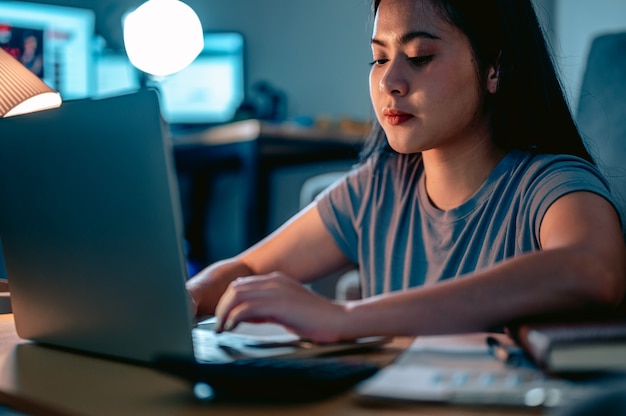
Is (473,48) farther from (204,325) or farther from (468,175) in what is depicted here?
(204,325)

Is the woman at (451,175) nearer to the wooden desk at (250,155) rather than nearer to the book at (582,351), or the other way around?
the book at (582,351)

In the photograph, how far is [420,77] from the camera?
108cm

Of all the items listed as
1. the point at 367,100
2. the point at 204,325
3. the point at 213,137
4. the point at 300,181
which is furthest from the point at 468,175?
the point at 367,100

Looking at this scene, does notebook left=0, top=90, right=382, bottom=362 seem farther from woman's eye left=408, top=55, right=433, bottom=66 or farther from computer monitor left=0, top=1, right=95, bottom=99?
computer monitor left=0, top=1, right=95, bottom=99

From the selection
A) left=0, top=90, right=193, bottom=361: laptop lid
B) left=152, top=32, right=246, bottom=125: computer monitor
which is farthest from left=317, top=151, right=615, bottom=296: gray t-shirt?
left=152, top=32, right=246, bottom=125: computer monitor

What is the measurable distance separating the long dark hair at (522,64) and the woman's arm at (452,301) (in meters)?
0.42

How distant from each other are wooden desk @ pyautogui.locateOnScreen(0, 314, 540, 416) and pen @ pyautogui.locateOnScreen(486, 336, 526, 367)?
0.09m

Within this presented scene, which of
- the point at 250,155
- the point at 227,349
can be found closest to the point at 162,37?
the point at 250,155

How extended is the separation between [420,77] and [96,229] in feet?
1.83

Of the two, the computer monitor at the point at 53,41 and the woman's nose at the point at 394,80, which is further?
the computer monitor at the point at 53,41

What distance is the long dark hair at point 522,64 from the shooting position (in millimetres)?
1136

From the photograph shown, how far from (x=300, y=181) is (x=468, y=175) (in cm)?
235

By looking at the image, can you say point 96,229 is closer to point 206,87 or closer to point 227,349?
point 227,349

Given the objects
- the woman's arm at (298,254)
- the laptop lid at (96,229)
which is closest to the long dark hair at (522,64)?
the woman's arm at (298,254)
